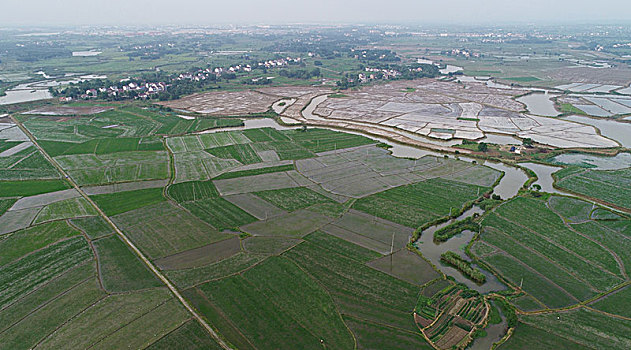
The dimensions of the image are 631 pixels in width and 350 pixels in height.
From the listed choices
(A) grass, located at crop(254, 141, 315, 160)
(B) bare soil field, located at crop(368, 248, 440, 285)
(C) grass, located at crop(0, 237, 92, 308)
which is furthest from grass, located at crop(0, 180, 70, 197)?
(B) bare soil field, located at crop(368, 248, 440, 285)

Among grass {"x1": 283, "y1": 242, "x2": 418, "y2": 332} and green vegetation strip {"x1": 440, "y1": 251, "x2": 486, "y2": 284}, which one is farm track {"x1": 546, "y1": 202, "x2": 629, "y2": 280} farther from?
grass {"x1": 283, "y1": 242, "x2": 418, "y2": 332}

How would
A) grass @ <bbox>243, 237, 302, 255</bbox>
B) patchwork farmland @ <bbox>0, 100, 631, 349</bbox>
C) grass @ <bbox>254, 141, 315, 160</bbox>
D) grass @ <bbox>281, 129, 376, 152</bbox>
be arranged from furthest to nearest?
grass @ <bbox>281, 129, 376, 152</bbox> < grass @ <bbox>254, 141, 315, 160</bbox> < grass @ <bbox>243, 237, 302, 255</bbox> < patchwork farmland @ <bbox>0, 100, 631, 349</bbox>

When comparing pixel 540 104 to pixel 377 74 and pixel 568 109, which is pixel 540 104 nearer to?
pixel 568 109

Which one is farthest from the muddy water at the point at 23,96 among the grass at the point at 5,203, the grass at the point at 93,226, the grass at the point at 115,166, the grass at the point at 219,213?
the grass at the point at 219,213

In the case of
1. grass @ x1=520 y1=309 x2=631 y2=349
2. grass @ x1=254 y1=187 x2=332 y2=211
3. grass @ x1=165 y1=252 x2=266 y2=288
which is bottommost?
grass @ x1=165 y1=252 x2=266 y2=288

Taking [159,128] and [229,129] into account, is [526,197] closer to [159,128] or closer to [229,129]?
[229,129]

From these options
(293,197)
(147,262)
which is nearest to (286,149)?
(293,197)

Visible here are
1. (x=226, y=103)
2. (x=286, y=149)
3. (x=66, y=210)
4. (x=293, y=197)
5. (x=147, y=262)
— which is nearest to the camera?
(x=147, y=262)
